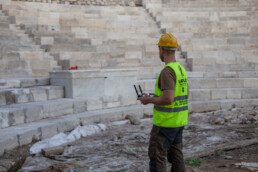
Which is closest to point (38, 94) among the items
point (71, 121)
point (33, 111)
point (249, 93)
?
point (33, 111)

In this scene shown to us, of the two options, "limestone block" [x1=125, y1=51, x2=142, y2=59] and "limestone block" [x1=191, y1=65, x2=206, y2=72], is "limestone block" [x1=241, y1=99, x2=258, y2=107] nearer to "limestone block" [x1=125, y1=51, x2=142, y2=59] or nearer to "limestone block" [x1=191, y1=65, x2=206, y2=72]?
"limestone block" [x1=191, y1=65, x2=206, y2=72]

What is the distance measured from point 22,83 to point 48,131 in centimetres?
197

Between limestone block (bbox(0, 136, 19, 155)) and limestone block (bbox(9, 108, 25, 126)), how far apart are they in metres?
0.66

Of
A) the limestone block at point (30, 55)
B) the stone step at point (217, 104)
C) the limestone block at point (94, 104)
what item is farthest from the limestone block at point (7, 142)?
the stone step at point (217, 104)

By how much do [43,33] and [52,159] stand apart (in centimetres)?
689

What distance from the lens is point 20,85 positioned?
24.8ft

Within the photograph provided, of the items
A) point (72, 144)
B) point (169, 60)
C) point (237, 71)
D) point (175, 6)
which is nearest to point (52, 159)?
point (72, 144)

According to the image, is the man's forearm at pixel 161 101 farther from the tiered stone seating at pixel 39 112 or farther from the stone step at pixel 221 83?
the stone step at pixel 221 83

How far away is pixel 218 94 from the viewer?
10.0 meters

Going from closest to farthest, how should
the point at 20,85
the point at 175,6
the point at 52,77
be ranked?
the point at 20,85, the point at 52,77, the point at 175,6

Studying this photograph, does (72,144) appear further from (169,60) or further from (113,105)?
(169,60)

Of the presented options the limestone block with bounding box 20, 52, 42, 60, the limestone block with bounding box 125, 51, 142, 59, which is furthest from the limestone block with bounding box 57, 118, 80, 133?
the limestone block with bounding box 125, 51, 142, 59

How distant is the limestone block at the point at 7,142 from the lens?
16.7ft

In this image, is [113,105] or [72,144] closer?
[72,144]
